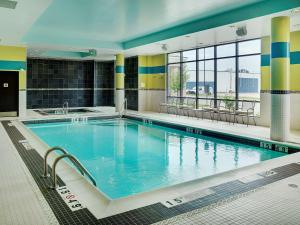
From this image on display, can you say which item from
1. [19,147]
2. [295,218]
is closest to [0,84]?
[19,147]

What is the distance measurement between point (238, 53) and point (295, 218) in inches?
315

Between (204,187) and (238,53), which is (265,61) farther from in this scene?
(204,187)

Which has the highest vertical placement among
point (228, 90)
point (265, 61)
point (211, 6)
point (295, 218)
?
point (211, 6)

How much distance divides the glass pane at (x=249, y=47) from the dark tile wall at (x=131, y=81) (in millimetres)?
5915

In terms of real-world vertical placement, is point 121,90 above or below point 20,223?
above

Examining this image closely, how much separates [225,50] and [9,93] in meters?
8.24

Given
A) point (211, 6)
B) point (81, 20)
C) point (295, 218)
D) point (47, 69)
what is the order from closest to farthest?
point (295, 218) < point (211, 6) < point (81, 20) < point (47, 69)

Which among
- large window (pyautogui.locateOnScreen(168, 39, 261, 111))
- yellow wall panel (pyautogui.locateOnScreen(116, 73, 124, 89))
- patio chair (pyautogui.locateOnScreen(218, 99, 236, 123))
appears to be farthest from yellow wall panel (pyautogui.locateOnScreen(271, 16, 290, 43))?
yellow wall panel (pyautogui.locateOnScreen(116, 73, 124, 89))

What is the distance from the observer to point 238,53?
998 cm

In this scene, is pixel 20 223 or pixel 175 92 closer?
pixel 20 223

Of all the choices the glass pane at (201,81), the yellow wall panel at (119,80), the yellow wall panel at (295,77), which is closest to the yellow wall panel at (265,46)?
the yellow wall panel at (295,77)

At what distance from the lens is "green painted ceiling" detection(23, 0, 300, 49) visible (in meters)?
6.46

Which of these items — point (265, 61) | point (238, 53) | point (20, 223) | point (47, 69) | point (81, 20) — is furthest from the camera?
point (47, 69)

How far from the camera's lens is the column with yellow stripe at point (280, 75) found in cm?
649
